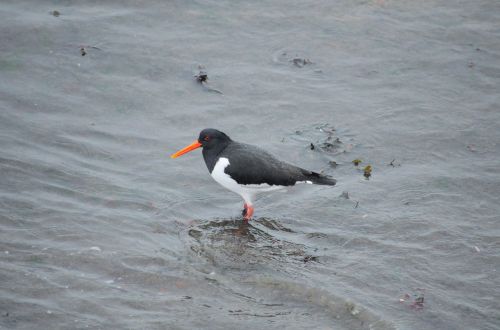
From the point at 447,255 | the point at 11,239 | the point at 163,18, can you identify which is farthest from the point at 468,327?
the point at 163,18

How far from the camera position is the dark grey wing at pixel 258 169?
7.68 meters

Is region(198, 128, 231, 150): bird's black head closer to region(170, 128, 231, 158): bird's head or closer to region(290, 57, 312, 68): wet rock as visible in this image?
region(170, 128, 231, 158): bird's head

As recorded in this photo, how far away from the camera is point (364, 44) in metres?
10.9

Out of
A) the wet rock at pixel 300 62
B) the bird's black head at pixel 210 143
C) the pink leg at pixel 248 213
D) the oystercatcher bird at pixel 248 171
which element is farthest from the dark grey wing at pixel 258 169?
the wet rock at pixel 300 62

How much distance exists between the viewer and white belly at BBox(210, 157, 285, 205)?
7.71 m

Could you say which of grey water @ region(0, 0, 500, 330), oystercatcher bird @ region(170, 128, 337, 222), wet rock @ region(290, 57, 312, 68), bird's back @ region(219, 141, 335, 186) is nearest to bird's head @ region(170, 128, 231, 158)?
oystercatcher bird @ region(170, 128, 337, 222)

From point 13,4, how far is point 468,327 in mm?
8684

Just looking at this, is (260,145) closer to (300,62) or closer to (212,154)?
(212,154)

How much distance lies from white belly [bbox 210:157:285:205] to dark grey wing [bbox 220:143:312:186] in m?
0.04

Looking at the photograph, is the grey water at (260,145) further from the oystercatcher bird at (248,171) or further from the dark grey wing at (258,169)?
the dark grey wing at (258,169)

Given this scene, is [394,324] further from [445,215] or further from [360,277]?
[445,215]

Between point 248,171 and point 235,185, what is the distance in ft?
0.72

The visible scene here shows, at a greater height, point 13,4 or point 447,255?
point 13,4

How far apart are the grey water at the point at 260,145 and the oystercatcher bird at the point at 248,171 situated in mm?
316
